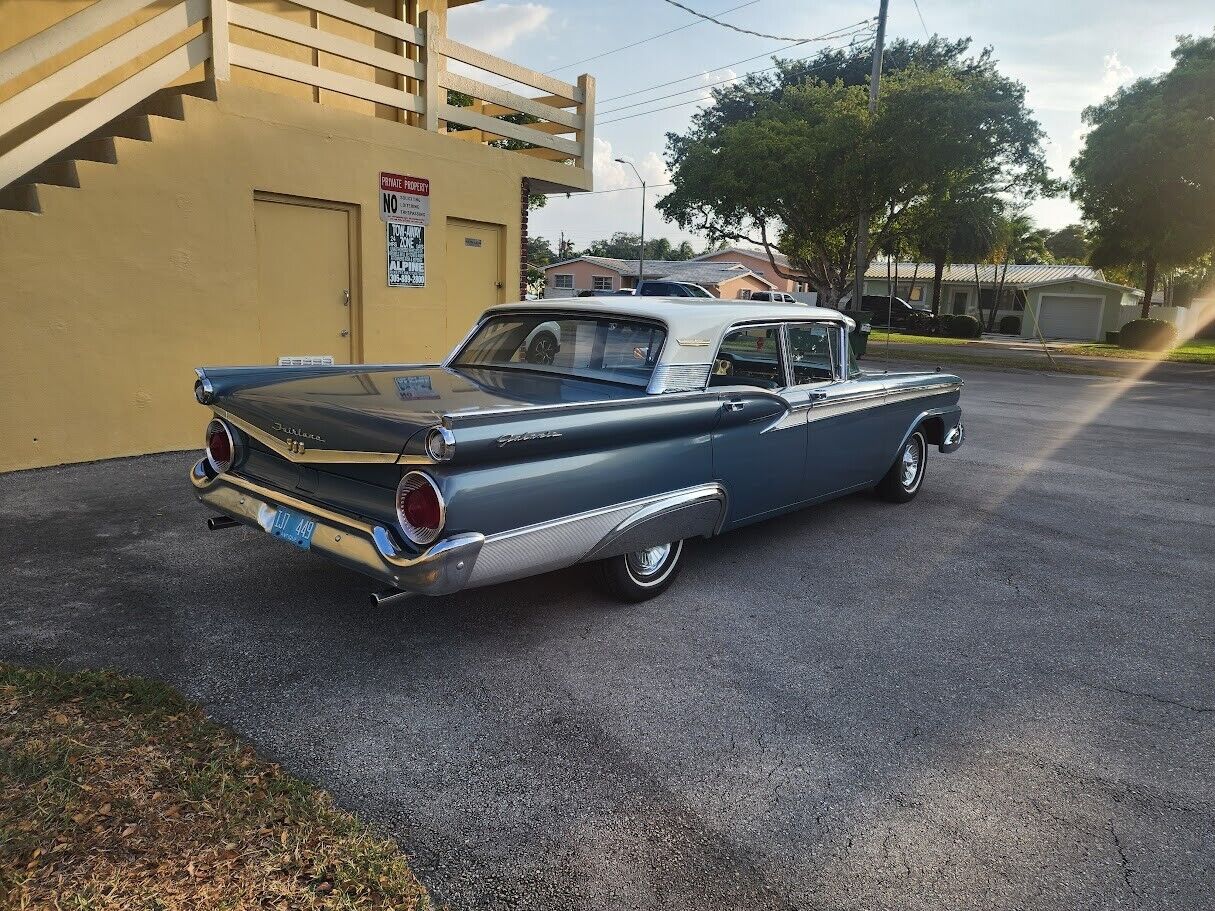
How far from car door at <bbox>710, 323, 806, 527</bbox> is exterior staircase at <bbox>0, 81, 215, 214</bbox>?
4.94 meters

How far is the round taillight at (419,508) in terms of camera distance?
10.0 feet

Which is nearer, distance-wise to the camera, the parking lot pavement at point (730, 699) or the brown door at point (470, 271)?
the parking lot pavement at point (730, 699)

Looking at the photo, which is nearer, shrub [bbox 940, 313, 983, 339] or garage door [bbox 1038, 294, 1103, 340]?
shrub [bbox 940, 313, 983, 339]

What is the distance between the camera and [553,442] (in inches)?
131

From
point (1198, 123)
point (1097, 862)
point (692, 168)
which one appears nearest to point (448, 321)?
point (1097, 862)

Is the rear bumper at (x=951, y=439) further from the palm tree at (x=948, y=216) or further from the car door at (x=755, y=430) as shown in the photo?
the palm tree at (x=948, y=216)

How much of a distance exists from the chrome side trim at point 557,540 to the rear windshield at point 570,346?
68 centimetres

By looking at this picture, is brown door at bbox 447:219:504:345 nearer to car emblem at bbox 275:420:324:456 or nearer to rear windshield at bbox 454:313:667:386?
rear windshield at bbox 454:313:667:386

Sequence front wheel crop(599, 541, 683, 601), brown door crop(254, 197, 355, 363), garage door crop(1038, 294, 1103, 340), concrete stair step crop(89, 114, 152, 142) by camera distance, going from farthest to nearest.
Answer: garage door crop(1038, 294, 1103, 340)
brown door crop(254, 197, 355, 363)
concrete stair step crop(89, 114, 152, 142)
front wheel crop(599, 541, 683, 601)

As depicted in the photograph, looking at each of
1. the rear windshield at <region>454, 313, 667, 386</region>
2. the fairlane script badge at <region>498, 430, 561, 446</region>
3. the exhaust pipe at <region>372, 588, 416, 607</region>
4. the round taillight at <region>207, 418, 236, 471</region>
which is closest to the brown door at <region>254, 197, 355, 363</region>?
the rear windshield at <region>454, 313, 667, 386</region>

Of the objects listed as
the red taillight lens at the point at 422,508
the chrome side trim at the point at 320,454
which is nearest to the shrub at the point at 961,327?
the chrome side trim at the point at 320,454

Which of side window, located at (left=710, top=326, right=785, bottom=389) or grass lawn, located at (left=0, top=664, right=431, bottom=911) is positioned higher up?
side window, located at (left=710, top=326, right=785, bottom=389)

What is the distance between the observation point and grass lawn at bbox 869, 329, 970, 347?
3160 cm

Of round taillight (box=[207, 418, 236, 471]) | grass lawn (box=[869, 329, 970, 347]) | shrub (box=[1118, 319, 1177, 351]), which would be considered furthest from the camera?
grass lawn (box=[869, 329, 970, 347])
